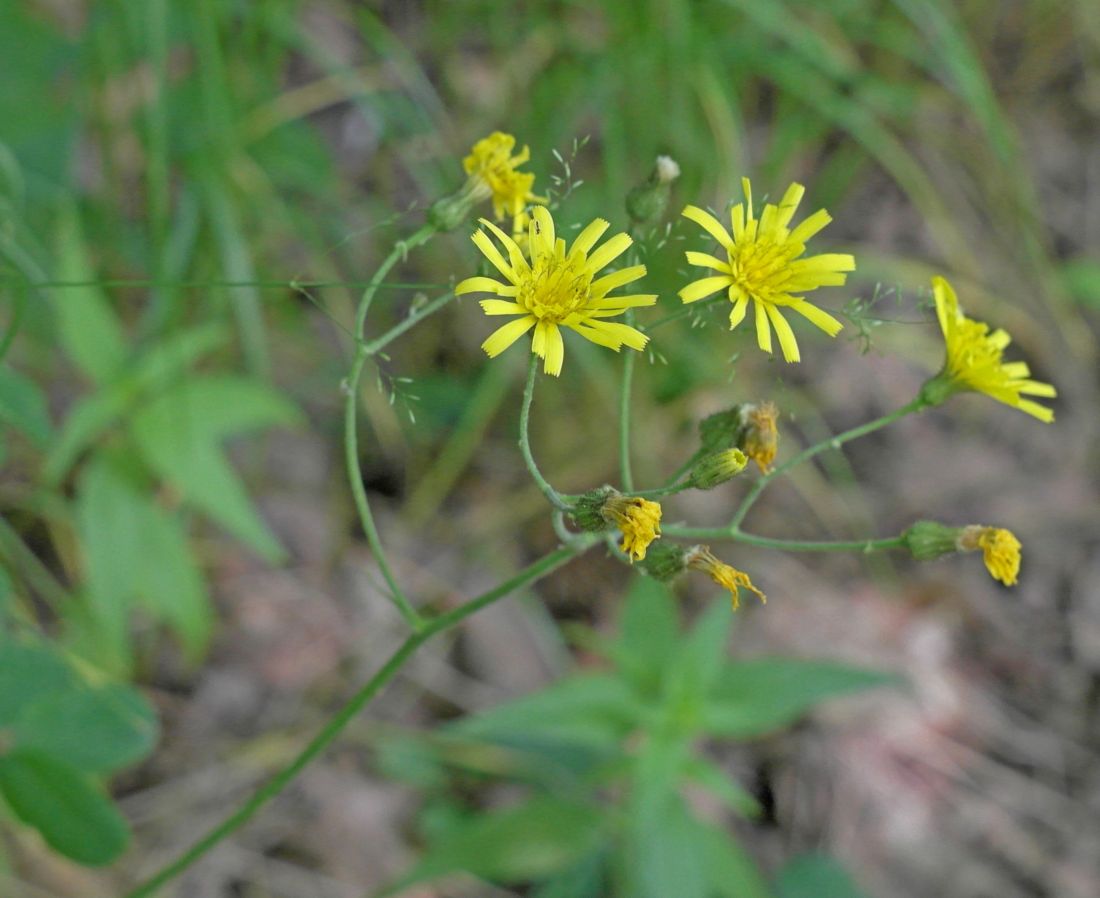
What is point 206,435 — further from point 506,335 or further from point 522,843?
point 506,335

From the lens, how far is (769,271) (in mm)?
2111

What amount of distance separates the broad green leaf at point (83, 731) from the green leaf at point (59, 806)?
0.04 m

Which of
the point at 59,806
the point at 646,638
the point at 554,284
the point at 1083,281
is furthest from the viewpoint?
the point at 1083,281

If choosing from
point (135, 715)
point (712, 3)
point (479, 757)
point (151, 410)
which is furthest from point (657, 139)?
point (135, 715)

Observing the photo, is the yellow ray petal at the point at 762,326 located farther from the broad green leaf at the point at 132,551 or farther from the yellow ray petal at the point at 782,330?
the broad green leaf at the point at 132,551

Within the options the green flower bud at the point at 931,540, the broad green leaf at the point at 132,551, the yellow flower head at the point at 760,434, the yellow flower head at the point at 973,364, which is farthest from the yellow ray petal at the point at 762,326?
the broad green leaf at the point at 132,551

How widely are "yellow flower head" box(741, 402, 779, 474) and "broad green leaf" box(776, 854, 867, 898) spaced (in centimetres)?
245

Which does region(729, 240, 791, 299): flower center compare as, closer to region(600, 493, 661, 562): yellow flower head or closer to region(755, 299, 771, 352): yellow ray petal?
region(755, 299, 771, 352): yellow ray petal

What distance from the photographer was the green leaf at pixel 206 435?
133 inches

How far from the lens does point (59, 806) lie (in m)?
2.32

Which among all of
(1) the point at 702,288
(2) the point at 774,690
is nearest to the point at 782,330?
(1) the point at 702,288

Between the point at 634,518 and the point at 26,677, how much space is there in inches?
53.2

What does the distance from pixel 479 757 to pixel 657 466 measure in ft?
4.93

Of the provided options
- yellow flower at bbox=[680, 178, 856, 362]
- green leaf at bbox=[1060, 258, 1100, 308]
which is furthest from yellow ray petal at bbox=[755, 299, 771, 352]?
green leaf at bbox=[1060, 258, 1100, 308]
